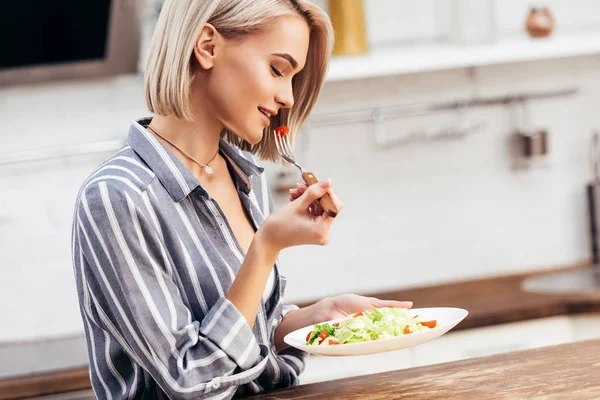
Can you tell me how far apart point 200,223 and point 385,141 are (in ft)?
5.65

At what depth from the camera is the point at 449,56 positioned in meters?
2.86

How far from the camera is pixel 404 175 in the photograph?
3.16 meters

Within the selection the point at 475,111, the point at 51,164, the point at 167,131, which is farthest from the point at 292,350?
the point at 475,111

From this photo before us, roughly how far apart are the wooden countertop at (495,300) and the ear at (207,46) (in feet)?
4.86

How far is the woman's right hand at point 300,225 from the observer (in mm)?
1352

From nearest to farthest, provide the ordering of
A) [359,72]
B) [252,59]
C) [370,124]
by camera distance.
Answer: [252,59] < [359,72] < [370,124]

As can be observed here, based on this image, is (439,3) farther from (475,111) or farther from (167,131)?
(167,131)

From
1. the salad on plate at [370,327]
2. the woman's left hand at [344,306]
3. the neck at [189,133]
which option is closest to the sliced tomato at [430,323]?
the salad on plate at [370,327]

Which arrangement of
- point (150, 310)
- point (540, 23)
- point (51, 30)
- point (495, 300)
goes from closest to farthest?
point (150, 310) → point (51, 30) → point (495, 300) → point (540, 23)

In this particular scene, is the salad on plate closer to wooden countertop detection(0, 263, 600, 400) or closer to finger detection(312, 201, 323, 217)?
finger detection(312, 201, 323, 217)

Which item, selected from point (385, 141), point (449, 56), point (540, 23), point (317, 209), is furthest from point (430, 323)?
point (540, 23)

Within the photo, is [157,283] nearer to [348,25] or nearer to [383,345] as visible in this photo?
[383,345]

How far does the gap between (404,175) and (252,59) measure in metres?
1.76

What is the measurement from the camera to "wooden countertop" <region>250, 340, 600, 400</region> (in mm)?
1365
